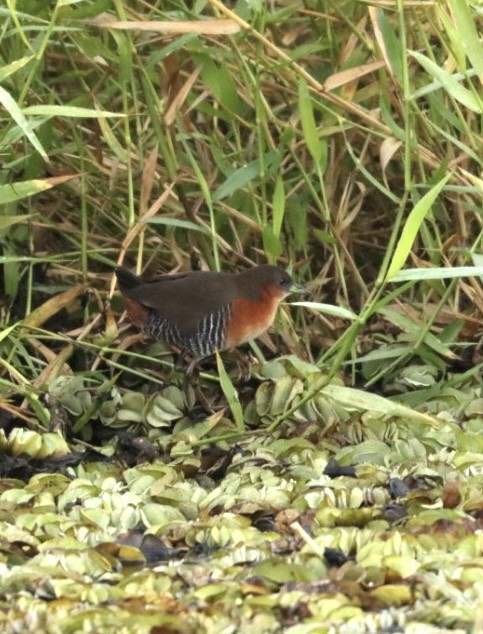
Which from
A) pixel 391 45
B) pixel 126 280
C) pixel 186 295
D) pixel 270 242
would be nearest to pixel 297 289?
pixel 270 242

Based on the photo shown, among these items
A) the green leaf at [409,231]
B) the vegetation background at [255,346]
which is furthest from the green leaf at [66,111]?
the green leaf at [409,231]

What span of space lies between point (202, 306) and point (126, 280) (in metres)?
0.22

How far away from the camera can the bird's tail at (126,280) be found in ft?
12.9

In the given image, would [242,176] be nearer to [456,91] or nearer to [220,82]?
[220,82]

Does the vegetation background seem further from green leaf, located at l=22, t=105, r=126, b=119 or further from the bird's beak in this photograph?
the bird's beak

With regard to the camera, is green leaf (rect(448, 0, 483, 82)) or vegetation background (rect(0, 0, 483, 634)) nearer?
vegetation background (rect(0, 0, 483, 634))

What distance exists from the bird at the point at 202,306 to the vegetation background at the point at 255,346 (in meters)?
0.10

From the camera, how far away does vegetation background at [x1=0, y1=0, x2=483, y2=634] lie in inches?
106

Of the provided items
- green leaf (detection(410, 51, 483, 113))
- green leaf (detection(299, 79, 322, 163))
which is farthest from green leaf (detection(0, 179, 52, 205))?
green leaf (detection(410, 51, 483, 113))

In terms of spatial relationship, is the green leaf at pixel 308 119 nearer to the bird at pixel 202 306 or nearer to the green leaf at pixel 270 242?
the green leaf at pixel 270 242

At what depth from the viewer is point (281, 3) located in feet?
14.5

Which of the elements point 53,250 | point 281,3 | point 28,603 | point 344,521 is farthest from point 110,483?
point 281,3

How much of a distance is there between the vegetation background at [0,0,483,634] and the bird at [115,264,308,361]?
10cm

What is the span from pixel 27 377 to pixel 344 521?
133cm
